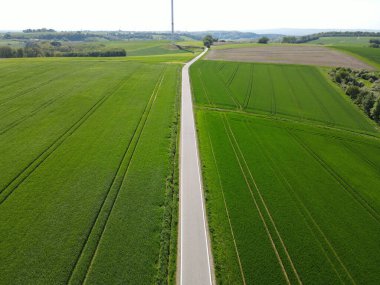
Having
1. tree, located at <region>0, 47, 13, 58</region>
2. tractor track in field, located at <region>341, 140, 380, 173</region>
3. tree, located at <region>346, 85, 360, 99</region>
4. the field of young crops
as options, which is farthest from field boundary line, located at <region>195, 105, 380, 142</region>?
tree, located at <region>0, 47, 13, 58</region>

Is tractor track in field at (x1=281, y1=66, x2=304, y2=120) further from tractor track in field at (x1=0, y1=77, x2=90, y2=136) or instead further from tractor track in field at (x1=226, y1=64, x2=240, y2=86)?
tractor track in field at (x1=0, y1=77, x2=90, y2=136)

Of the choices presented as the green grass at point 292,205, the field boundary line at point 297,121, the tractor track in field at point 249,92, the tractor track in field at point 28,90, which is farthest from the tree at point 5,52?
the green grass at point 292,205

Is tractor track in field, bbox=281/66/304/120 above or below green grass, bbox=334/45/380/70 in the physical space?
below

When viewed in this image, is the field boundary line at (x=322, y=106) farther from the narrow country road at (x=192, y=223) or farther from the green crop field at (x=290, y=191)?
the narrow country road at (x=192, y=223)

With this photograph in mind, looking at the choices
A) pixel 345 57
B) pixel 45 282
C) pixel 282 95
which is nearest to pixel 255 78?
pixel 282 95

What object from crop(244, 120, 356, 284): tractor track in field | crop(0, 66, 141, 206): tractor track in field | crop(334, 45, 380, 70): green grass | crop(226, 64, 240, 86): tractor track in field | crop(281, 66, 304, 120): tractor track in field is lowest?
crop(244, 120, 356, 284): tractor track in field

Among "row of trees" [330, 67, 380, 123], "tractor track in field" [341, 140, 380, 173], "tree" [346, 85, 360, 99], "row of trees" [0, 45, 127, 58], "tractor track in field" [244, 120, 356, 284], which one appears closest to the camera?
"tractor track in field" [244, 120, 356, 284]

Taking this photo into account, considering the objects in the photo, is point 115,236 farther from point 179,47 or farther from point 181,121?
point 179,47
